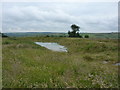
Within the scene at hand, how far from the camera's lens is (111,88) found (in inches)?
157

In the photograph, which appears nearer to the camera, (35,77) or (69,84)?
(69,84)

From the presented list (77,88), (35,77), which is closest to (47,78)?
(35,77)

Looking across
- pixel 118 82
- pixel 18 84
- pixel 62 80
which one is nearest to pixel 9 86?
pixel 18 84

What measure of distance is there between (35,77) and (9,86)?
1041 mm

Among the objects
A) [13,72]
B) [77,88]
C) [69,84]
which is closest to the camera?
[77,88]

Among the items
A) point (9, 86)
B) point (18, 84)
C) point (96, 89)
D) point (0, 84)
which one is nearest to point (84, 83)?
point (96, 89)

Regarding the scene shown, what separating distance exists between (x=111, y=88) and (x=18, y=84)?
124 inches

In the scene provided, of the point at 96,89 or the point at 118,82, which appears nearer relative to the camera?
the point at 96,89

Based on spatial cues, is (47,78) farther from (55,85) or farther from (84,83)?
(84,83)

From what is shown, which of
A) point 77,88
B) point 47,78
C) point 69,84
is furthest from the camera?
point 47,78

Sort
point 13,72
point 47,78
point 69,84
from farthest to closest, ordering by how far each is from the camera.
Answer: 1. point 13,72
2. point 47,78
3. point 69,84

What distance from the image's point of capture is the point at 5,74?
16.1 ft

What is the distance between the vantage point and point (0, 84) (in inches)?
161

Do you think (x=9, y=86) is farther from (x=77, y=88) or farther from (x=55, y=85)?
(x=77, y=88)
